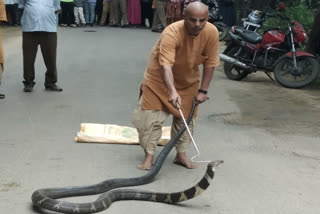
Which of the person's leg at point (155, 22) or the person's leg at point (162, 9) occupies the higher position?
the person's leg at point (162, 9)

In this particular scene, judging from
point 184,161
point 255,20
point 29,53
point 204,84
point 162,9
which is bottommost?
point 184,161

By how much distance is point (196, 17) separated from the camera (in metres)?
4.71

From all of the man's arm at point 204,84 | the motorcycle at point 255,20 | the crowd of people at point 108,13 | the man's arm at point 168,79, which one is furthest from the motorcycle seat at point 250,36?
the crowd of people at point 108,13

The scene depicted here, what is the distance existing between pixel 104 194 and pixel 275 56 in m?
6.99

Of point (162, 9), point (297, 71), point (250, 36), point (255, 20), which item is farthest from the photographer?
point (162, 9)

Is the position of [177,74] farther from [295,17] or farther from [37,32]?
[295,17]

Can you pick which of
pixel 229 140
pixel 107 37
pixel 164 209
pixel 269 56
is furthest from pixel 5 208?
pixel 107 37

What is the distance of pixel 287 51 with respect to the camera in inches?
414

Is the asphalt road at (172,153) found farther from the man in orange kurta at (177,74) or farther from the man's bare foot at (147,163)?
the man in orange kurta at (177,74)

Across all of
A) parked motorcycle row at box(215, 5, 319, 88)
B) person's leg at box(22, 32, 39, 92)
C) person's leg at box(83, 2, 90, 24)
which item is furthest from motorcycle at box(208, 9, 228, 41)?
person's leg at box(22, 32, 39, 92)

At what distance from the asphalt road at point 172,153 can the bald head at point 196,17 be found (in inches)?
55.7

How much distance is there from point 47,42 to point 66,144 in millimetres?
3036

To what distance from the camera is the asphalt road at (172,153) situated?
183 inches

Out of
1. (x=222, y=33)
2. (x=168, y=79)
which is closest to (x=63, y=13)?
(x=222, y=33)
